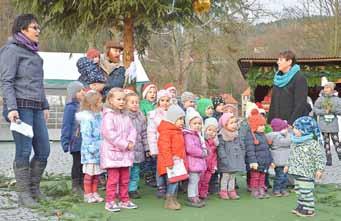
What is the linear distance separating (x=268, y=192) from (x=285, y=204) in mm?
823

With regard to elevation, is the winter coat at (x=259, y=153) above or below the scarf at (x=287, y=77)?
below

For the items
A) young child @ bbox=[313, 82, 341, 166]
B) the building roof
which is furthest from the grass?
the building roof

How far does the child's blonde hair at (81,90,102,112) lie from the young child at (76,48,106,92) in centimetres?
42

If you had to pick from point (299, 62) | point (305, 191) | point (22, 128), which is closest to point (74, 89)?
point (22, 128)

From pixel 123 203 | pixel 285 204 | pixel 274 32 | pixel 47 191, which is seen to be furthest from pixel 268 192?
pixel 274 32

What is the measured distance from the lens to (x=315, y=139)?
6289mm

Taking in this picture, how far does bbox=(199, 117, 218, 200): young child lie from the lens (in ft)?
23.0

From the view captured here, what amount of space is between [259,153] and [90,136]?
7.26ft

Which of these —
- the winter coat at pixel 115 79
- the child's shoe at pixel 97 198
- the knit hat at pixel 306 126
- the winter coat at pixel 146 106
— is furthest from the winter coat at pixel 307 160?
the winter coat at pixel 115 79

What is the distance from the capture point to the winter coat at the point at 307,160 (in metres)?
6.15

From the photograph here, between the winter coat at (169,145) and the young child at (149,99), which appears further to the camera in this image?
the young child at (149,99)

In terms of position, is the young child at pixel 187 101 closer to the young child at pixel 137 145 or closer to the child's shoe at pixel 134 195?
the young child at pixel 137 145

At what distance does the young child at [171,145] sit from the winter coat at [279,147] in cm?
156

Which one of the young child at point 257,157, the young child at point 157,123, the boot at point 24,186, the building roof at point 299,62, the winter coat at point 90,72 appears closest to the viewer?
the boot at point 24,186
